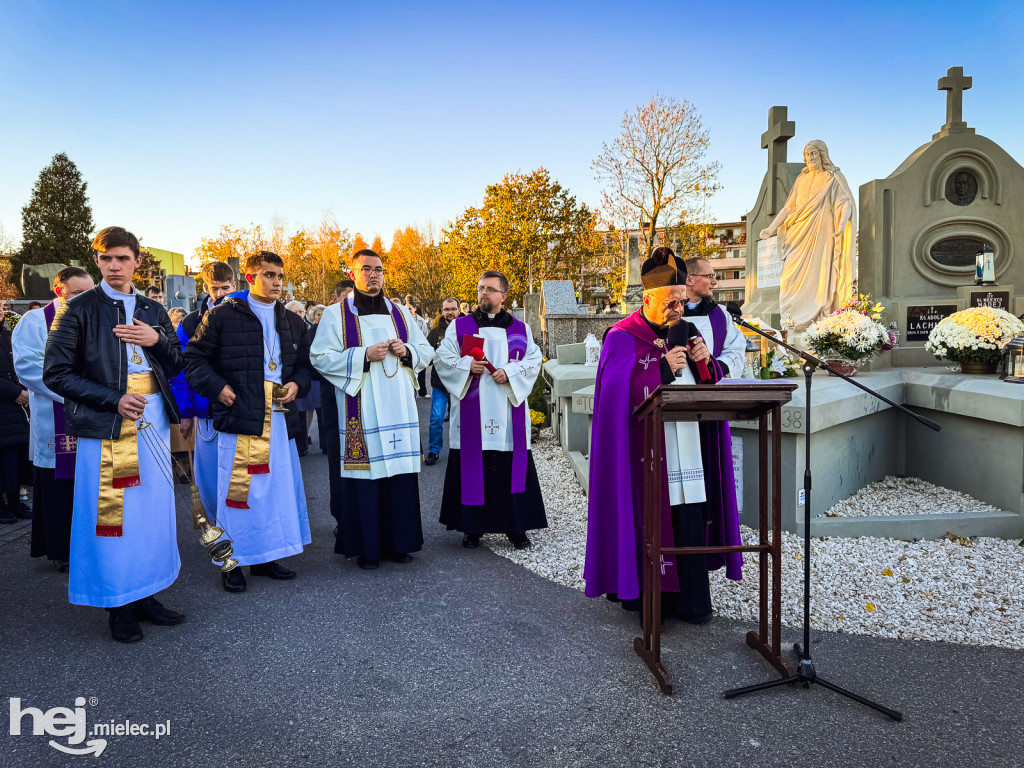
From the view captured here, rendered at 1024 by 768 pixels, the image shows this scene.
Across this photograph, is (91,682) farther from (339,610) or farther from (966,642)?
(966,642)

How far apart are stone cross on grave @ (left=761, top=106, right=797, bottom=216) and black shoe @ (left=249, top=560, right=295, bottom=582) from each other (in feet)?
39.4

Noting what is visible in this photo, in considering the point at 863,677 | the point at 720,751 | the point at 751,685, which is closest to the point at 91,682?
the point at 720,751

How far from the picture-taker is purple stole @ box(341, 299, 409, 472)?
5055 millimetres

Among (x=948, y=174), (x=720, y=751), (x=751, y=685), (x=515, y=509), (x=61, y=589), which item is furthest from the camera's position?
(x=948, y=174)

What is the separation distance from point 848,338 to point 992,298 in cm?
363

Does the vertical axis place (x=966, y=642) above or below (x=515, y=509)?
below

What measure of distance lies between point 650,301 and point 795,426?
2309mm

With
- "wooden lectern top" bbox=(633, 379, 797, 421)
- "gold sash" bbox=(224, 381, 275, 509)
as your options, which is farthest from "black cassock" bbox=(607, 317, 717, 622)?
"gold sash" bbox=(224, 381, 275, 509)

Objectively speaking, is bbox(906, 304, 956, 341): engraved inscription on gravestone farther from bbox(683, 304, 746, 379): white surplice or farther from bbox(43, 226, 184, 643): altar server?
bbox(43, 226, 184, 643): altar server

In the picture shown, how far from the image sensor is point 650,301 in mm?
3871

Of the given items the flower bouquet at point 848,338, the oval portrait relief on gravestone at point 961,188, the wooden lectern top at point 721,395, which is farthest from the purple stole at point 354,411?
the oval portrait relief on gravestone at point 961,188

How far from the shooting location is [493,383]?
5.60 meters

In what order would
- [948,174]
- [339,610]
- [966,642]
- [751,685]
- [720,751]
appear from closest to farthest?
[720,751], [751,685], [966,642], [339,610], [948,174]

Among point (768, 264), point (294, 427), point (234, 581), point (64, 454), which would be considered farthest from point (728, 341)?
point (768, 264)
